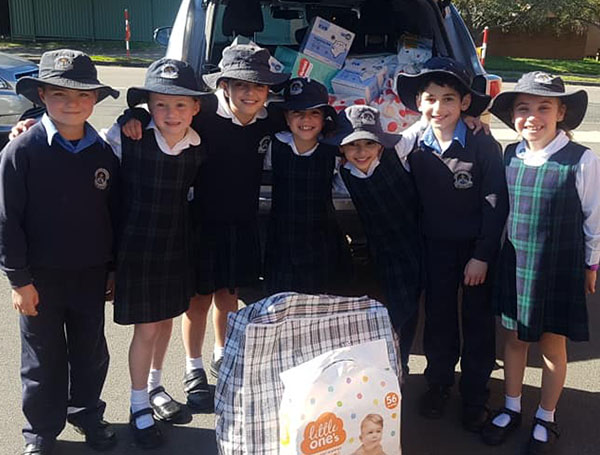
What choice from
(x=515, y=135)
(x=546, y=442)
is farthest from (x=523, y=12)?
(x=546, y=442)

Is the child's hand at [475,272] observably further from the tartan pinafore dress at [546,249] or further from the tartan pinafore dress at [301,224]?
the tartan pinafore dress at [301,224]

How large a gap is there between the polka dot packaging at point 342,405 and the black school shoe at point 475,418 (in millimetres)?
685

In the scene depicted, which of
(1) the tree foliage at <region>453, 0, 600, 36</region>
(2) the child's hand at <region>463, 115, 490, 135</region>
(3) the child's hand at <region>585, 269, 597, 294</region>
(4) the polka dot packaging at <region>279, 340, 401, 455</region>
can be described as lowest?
(4) the polka dot packaging at <region>279, 340, 401, 455</region>

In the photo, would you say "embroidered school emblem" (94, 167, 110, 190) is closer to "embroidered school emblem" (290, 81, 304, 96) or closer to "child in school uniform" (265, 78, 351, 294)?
"child in school uniform" (265, 78, 351, 294)

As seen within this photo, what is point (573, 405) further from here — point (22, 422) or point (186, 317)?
point (22, 422)

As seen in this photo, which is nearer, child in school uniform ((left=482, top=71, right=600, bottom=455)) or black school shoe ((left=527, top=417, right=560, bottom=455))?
child in school uniform ((left=482, top=71, right=600, bottom=455))

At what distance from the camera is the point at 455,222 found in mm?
2859

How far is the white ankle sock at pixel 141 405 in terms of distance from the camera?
2.82 metres

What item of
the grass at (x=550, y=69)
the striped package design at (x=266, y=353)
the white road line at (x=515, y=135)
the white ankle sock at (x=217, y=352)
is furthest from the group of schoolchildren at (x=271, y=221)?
the grass at (x=550, y=69)

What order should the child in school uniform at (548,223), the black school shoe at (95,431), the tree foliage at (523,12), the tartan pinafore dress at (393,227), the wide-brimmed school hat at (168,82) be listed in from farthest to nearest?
the tree foliage at (523,12) → the tartan pinafore dress at (393,227) → the black school shoe at (95,431) → the wide-brimmed school hat at (168,82) → the child in school uniform at (548,223)

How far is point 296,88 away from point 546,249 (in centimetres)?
127

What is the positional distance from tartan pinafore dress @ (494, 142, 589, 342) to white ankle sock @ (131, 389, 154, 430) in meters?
1.57

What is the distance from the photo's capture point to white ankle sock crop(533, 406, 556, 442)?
2783 millimetres

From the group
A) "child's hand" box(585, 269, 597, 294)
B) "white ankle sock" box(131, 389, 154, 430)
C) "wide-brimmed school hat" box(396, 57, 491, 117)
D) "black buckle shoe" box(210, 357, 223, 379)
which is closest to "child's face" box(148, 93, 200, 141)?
"wide-brimmed school hat" box(396, 57, 491, 117)
